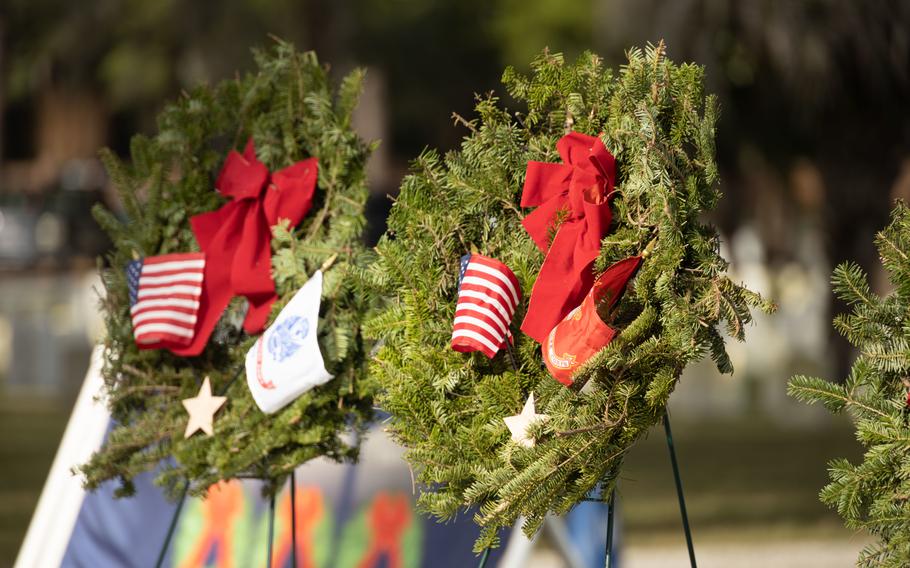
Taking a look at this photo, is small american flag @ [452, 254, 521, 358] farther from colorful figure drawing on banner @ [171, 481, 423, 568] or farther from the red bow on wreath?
colorful figure drawing on banner @ [171, 481, 423, 568]

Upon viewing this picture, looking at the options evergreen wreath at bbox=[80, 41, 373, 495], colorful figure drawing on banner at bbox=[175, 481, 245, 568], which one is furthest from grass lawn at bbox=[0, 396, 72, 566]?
evergreen wreath at bbox=[80, 41, 373, 495]

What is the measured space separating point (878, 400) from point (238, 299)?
6.52 ft

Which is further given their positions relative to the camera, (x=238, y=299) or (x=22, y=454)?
(x=22, y=454)

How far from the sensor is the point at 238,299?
4148mm

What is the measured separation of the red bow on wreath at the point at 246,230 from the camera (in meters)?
4.00

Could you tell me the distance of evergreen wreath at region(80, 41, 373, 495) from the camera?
3871 mm

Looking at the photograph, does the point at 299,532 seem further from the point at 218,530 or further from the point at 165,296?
the point at 165,296

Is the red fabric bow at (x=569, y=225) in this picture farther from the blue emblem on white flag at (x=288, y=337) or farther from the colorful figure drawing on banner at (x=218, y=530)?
the colorful figure drawing on banner at (x=218, y=530)

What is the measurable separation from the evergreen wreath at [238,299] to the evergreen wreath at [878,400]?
136 centimetres

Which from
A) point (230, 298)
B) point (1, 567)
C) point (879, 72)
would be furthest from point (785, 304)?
point (230, 298)

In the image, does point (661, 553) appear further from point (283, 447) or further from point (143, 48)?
point (143, 48)

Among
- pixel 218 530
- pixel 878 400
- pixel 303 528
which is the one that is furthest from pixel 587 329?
pixel 218 530

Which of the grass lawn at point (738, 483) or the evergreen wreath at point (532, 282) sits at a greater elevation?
the grass lawn at point (738, 483)

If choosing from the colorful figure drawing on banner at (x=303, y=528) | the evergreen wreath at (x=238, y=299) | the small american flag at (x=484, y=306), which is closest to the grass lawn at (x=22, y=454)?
the colorful figure drawing on banner at (x=303, y=528)
